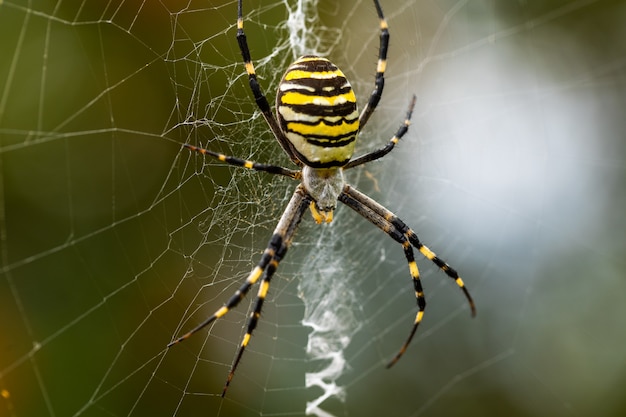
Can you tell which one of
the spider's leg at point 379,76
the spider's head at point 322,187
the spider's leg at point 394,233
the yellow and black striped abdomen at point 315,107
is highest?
the spider's leg at point 379,76

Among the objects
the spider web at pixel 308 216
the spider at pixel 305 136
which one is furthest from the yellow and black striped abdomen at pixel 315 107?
the spider web at pixel 308 216

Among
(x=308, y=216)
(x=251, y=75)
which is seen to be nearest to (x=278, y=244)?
(x=251, y=75)

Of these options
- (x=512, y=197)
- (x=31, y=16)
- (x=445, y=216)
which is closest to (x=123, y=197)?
(x=31, y=16)

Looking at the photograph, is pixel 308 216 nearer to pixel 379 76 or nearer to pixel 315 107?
pixel 379 76

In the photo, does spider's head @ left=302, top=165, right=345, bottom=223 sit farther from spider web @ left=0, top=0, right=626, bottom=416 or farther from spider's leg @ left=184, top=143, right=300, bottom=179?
spider web @ left=0, top=0, right=626, bottom=416

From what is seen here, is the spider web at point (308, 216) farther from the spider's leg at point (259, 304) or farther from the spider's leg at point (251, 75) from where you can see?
the spider's leg at point (259, 304)

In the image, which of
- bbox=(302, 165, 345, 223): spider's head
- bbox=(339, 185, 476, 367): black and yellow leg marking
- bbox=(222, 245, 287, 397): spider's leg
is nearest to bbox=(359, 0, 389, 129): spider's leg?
bbox=(302, 165, 345, 223): spider's head
